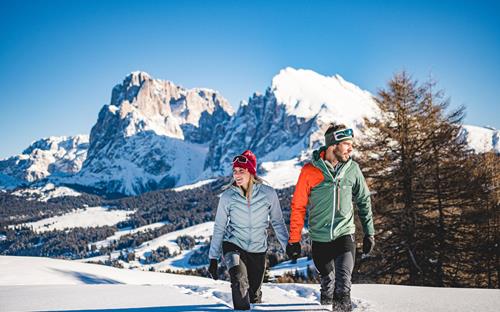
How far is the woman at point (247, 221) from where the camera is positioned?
14.8ft

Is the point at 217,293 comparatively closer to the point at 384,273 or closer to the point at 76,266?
the point at 76,266

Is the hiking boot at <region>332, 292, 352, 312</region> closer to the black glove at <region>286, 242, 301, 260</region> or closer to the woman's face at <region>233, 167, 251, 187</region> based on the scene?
the black glove at <region>286, 242, 301, 260</region>

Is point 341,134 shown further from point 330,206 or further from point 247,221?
point 247,221

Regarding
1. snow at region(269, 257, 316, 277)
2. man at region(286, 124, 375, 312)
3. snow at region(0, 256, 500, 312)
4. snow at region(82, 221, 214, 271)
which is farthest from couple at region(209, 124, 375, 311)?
snow at region(82, 221, 214, 271)

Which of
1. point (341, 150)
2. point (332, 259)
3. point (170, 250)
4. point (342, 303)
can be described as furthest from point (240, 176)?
point (170, 250)

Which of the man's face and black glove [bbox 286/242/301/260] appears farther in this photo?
the man's face

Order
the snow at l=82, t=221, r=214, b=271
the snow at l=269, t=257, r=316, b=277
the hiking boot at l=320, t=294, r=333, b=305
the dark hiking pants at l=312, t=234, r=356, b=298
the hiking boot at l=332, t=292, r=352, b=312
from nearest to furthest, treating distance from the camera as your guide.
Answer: the hiking boot at l=332, t=292, r=352, b=312 → the dark hiking pants at l=312, t=234, r=356, b=298 → the hiking boot at l=320, t=294, r=333, b=305 → the snow at l=269, t=257, r=316, b=277 → the snow at l=82, t=221, r=214, b=271

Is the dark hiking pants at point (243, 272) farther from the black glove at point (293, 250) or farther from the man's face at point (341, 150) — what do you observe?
the man's face at point (341, 150)

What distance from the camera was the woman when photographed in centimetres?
450

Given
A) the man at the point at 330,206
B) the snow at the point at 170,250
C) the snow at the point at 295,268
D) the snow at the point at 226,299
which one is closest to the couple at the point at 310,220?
the man at the point at 330,206

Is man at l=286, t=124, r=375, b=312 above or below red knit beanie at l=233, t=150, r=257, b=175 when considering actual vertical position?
below

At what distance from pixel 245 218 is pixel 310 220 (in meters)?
0.79

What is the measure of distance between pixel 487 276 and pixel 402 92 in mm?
7367

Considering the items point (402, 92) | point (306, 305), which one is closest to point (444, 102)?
point (402, 92)
